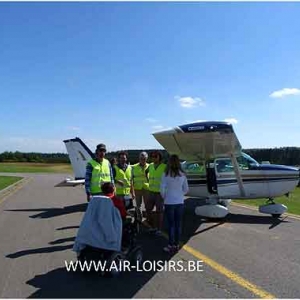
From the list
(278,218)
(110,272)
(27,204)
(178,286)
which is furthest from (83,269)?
(27,204)

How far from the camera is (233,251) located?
6.46 meters

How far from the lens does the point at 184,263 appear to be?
575 cm

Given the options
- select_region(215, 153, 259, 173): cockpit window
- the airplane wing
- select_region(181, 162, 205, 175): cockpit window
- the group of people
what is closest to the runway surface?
the group of people

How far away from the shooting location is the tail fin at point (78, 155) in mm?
13828

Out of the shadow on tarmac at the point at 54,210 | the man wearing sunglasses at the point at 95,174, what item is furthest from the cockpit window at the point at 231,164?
the man wearing sunglasses at the point at 95,174

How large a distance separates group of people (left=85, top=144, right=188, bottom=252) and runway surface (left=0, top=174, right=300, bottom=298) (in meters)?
0.56

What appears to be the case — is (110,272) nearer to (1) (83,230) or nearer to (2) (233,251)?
(1) (83,230)

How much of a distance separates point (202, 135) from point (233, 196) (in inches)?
120

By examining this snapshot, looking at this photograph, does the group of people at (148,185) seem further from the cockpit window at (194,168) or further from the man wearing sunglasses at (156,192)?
the cockpit window at (194,168)

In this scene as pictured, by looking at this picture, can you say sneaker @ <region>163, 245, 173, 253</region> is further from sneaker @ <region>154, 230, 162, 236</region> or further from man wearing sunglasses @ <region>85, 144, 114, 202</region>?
man wearing sunglasses @ <region>85, 144, 114, 202</region>

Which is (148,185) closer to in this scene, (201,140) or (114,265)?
(201,140)

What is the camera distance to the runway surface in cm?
454

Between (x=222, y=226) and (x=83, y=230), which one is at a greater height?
(x=83, y=230)

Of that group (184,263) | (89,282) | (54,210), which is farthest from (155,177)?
(54,210)
